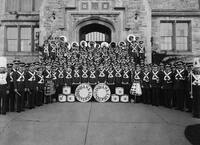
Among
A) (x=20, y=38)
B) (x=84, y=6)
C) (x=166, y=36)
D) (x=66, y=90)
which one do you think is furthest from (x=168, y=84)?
(x=20, y=38)

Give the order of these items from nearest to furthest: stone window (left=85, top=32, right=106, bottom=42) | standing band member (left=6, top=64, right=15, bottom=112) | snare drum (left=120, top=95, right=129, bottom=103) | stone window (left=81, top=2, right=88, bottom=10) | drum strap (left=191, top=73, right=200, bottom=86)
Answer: drum strap (left=191, top=73, right=200, bottom=86)
standing band member (left=6, top=64, right=15, bottom=112)
snare drum (left=120, top=95, right=129, bottom=103)
stone window (left=81, top=2, right=88, bottom=10)
stone window (left=85, top=32, right=106, bottom=42)

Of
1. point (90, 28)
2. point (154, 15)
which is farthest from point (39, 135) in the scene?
point (154, 15)

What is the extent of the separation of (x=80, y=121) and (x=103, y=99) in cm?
310

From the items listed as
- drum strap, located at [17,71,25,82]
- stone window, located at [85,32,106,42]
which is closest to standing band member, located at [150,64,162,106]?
drum strap, located at [17,71,25,82]

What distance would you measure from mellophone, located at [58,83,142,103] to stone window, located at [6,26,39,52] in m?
7.30

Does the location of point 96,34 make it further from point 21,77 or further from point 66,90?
point 21,77

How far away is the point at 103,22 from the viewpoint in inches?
587

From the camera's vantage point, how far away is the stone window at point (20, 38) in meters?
16.8

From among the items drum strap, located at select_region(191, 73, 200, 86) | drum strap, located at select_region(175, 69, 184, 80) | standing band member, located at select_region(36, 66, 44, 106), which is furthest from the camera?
standing band member, located at select_region(36, 66, 44, 106)

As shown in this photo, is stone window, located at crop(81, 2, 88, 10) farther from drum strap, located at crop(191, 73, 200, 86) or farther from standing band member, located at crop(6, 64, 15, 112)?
drum strap, located at crop(191, 73, 200, 86)

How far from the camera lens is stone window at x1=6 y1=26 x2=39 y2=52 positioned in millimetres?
16797

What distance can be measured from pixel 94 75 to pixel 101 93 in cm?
83

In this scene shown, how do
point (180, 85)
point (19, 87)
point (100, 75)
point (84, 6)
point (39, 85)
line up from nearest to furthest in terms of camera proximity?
point (19, 87) → point (180, 85) → point (39, 85) → point (100, 75) → point (84, 6)

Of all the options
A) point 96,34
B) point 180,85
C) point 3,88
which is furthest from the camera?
point 96,34
